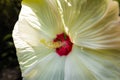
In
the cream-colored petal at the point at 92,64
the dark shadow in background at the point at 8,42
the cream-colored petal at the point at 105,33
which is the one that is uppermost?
the dark shadow in background at the point at 8,42

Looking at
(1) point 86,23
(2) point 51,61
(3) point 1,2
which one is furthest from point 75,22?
(3) point 1,2

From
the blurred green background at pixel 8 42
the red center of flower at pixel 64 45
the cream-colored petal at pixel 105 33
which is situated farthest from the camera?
the blurred green background at pixel 8 42

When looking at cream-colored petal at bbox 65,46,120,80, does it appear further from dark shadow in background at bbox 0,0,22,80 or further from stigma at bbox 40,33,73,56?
dark shadow in background at bbox 0,0,22,80

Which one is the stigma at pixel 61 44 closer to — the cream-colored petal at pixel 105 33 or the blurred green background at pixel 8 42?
the cream-colored petal at pixel 105 33

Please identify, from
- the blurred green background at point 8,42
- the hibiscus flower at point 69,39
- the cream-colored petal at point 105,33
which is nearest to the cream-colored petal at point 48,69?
the hibiscus flower at point 69,39

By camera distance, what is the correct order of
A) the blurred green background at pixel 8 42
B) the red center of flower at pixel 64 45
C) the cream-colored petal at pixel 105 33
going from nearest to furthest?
the cream-colored petal at pixel 105 33
the red center of flower at pixel 64 45
the blurred green background at pixel 8 42

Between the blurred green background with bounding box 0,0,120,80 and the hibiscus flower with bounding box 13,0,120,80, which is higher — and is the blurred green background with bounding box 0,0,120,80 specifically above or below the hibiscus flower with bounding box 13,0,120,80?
above

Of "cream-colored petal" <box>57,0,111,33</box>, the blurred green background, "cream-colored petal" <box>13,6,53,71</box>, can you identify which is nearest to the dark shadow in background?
the blurred green background

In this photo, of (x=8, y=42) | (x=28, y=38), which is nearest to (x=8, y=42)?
(x=8, y=42)

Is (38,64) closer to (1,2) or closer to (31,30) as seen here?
(31,30)
